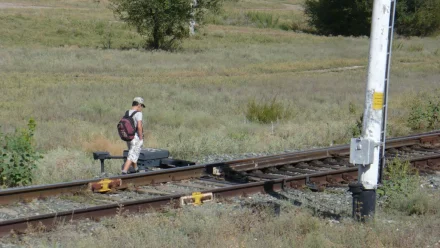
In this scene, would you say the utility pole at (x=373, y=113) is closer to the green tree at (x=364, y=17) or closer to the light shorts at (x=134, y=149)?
the light shorts at (x=134, y=149)

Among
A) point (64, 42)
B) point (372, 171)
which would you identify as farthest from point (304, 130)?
point (64, 42)

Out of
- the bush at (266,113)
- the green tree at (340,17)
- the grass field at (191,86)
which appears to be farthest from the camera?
the green tree at (340,17)

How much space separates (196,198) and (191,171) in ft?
8.08

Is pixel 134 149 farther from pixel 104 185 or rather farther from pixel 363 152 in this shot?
pixel 363 152

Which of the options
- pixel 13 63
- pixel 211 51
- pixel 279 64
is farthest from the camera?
pixel 211 51

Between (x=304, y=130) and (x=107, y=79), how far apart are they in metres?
15.5

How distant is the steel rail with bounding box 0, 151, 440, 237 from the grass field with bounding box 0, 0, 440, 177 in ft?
12.5

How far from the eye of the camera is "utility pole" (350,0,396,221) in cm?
956

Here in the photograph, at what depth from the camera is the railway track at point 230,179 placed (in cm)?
999

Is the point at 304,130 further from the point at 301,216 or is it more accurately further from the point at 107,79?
the point at 107,79

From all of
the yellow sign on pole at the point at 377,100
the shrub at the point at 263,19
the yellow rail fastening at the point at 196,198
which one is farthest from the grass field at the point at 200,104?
the shrub at the point at 263,19

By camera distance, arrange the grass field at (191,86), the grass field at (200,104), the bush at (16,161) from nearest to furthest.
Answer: the grass field at (200,104)
the bush at (16,161)
the grass field at (191,86)

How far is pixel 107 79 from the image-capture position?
3300 centimetres

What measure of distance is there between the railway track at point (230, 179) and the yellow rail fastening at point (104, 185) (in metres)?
0.04
